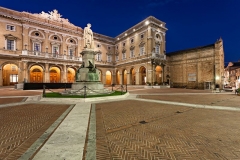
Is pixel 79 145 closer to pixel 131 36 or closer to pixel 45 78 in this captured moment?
pixel 45 78

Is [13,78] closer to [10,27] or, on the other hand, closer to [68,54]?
[10,27]

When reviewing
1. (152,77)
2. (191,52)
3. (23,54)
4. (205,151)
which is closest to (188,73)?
(191,52)

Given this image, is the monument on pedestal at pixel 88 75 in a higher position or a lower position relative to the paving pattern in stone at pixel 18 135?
higher

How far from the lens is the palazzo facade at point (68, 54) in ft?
83.7

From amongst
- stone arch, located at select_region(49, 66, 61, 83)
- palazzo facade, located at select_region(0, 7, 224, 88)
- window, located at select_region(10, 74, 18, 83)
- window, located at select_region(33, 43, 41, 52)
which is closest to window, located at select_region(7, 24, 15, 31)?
palazzo facade, located at select_region(0, 7, 224, 88)

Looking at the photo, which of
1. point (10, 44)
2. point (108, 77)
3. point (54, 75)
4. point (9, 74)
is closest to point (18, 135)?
point (10, 44)

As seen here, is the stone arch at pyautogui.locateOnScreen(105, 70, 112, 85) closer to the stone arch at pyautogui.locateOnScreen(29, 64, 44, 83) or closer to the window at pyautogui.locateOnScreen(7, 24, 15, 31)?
the stone arch at pyautogui.locateOnScreen(29, 64, 44, 83)

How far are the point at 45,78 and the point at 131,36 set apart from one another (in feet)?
84.9

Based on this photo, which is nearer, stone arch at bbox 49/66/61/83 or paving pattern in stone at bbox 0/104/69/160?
paving pattern in stone at bbox 0/104/69/160

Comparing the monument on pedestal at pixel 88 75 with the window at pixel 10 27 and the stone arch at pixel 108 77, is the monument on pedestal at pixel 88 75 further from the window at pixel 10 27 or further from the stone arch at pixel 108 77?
the stone arch at pixel 108 77

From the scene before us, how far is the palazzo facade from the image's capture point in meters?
25.5

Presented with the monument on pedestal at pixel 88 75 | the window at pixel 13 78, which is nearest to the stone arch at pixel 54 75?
the window at pixel 13 78

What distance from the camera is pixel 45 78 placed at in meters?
28.4

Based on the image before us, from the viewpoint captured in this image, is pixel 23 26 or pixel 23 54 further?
pixel 23 26
